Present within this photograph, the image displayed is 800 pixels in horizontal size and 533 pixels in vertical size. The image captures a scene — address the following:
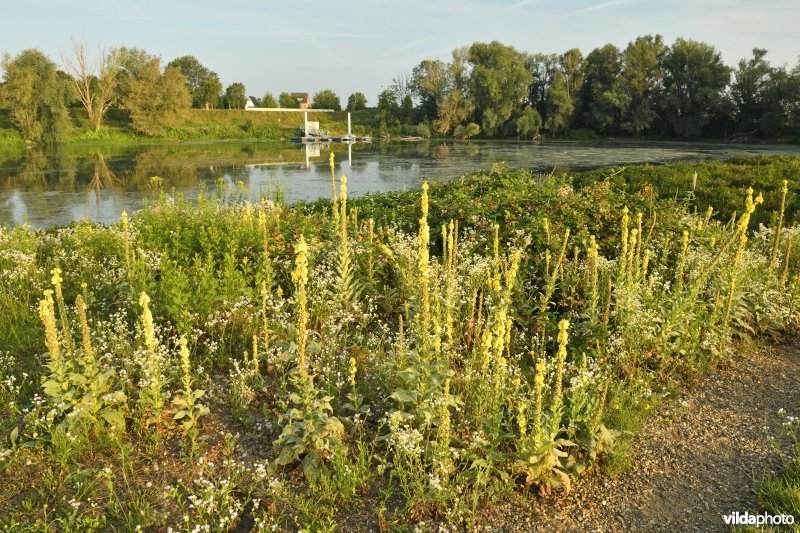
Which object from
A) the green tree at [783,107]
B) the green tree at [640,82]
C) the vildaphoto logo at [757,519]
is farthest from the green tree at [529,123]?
the vildaphoto logo at [757,519]

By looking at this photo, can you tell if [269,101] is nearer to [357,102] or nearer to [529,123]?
[357,102]

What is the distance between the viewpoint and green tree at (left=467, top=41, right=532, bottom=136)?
68.4 m

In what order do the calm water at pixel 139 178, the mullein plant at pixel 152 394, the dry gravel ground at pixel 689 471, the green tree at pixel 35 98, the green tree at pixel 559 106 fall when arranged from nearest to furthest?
Answer: 1. the dry gravel ground at pixel 689 471
2. the mullein plant at pixel 152 394
3. the calm water at pixel 139 178
4. the green tree at pixel 35 98
5. the green tree at pixel 559 106

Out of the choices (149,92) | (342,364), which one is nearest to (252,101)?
(149,92)

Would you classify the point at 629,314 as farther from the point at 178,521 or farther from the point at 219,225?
the point at 219,225

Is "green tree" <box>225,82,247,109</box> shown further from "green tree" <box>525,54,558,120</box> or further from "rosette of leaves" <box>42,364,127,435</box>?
"rosette of leaves" <box>42,364,127,435</box>

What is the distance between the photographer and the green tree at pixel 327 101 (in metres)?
98.8

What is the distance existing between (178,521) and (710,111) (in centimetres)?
6936

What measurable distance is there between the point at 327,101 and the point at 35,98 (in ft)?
185

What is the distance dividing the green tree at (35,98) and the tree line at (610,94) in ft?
132

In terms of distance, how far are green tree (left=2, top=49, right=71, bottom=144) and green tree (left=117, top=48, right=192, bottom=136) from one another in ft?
32.1

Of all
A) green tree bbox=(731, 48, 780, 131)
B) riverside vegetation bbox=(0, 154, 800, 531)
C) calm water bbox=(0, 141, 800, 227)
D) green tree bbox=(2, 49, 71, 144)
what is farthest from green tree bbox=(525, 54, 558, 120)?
riverside vegetation bbox=(0, 154, 800, 531)

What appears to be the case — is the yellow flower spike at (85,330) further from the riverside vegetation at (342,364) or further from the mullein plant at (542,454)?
the mullein plant at (542,454)

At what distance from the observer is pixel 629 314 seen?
5.10 m
